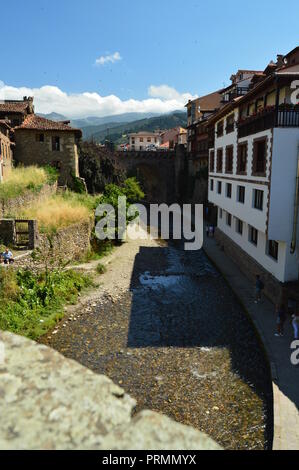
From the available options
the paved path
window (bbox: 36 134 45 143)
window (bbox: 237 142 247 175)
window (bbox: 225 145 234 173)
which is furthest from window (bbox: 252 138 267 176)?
window (bbox: 36 134 45 143)

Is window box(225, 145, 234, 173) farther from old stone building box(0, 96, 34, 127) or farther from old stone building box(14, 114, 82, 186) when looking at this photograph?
old stone building box(0, 96, 34, 127)

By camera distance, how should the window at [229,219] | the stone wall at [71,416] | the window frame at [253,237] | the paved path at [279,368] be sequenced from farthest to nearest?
the window at [229,219] < the window frame at [253,237] < the paved path at [279,368] < the stone wall at [71,416]

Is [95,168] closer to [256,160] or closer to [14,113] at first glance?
[14,113]

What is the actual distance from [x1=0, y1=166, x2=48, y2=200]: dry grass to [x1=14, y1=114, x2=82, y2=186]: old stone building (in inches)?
83.1

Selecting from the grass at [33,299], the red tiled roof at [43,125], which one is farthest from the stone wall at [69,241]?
the red tiled roof at [43,125]

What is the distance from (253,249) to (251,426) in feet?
37.4

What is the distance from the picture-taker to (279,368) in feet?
37.7

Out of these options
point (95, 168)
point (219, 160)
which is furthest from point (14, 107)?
point (219, 160)

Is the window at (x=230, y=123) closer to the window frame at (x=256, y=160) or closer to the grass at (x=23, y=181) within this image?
the window frame at (x=256, y=160)

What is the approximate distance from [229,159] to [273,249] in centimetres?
908

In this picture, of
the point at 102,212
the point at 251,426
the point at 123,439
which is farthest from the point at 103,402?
the point at 102,212

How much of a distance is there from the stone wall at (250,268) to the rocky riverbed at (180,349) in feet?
5.55

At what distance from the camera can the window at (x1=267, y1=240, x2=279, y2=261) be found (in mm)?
16344

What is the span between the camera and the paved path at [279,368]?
8704 millimetres
